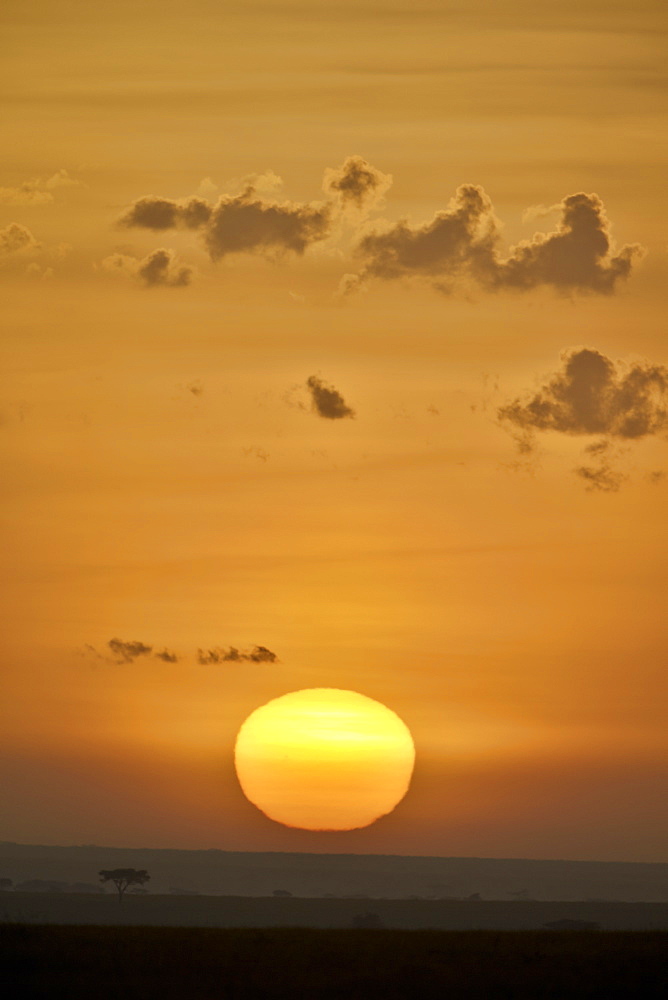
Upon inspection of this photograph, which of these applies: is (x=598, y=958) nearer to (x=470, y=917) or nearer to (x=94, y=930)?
(x=94, y=930)

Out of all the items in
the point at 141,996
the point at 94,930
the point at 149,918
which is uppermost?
the point at 149,918

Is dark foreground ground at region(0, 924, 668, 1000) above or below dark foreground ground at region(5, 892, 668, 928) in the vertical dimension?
below

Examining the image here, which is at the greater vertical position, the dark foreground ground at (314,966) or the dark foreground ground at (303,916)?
the dark foreground ground at (303,916)

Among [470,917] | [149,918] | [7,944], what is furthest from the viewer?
[470,917]

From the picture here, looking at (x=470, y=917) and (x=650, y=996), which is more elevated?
(x=470, y=917)

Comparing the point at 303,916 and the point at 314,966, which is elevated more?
the point at 303,916

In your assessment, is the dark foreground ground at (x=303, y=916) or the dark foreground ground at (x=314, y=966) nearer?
the dark foreground ground at (x=314, y=966)

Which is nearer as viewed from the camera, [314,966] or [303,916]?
[314,966]

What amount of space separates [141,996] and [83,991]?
1.79 m

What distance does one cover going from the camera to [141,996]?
41.5 metres

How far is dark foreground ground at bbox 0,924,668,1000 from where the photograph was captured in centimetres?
4262

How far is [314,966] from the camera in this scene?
151 feet

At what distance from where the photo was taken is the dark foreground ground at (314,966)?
140ft

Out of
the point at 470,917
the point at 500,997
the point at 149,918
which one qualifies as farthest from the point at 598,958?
the point at 470,917
